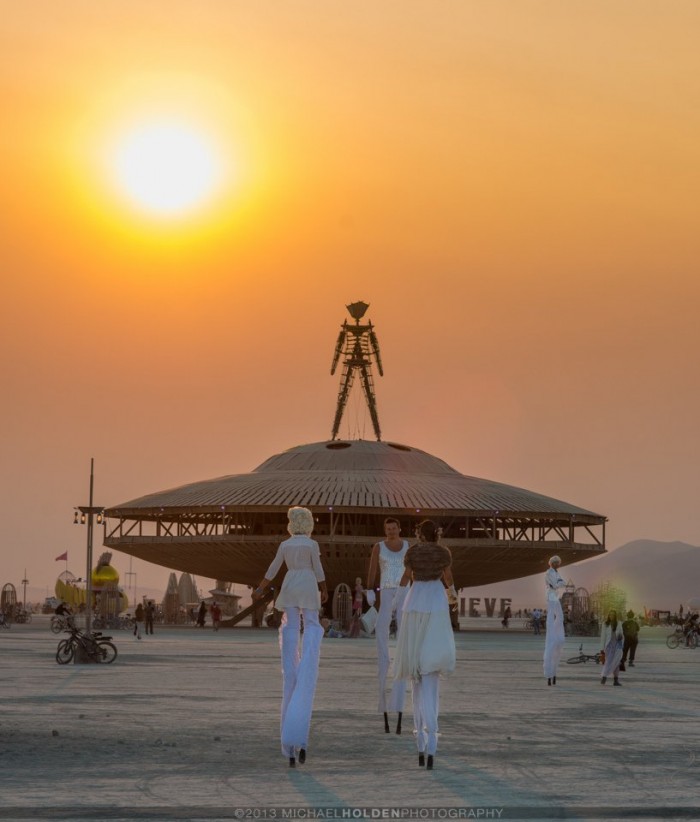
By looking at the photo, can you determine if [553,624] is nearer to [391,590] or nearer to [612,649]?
[612,649]

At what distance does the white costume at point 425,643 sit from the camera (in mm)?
15211

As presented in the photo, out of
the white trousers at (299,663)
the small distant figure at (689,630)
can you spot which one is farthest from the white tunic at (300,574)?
the small distant figure at (689,630)

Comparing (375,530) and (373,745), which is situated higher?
(375,530)

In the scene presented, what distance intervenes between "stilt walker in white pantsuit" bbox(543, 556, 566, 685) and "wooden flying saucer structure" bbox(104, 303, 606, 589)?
69229mm

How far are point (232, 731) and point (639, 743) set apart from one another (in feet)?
14.2

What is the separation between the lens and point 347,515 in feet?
374

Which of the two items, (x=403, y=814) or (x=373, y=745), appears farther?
(x=373, y=745)

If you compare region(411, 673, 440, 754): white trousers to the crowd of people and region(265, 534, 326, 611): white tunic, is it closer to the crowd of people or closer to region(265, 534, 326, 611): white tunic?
the crowd of people

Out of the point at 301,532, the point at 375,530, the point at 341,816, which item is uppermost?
the point at 375,530

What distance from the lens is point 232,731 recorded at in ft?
58.6

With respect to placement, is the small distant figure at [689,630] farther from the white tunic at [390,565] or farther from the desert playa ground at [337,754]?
the white tunic at [390,565]

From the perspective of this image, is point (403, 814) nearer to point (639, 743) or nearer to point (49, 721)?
point (639, 743)

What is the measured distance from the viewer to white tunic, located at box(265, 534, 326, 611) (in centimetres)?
1633

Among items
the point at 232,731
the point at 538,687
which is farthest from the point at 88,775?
the point at 538,687
